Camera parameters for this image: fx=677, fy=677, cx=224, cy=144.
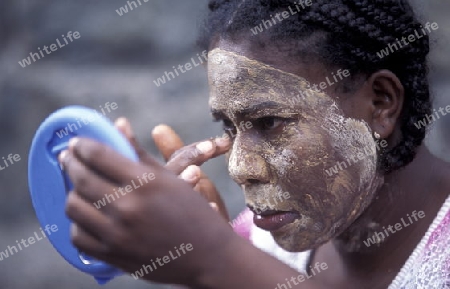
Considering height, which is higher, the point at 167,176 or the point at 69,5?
the point at 69,5

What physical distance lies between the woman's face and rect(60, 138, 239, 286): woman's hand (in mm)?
449

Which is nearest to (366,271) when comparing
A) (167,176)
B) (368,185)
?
(368,185)

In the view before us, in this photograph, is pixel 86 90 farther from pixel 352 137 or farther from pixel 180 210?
pixel 180 210

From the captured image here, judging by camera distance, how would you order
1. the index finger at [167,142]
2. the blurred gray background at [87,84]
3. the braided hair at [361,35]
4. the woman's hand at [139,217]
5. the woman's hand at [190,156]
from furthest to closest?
the blurred gray background at [87,84] < the index finger at [167,142] < the woman's hand at [190,156] < the braided hair at [361,35] < the woman's hand at [139,217]

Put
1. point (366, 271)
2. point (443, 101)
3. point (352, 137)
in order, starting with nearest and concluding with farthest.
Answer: point (352, 137) < point (366, 271) < point (443, 101)

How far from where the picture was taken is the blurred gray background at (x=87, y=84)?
11.0 feet

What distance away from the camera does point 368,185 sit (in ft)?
4.68

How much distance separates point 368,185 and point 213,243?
1.94 feet

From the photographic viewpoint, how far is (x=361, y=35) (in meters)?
1.36

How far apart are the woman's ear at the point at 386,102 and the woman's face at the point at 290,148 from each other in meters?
0.03

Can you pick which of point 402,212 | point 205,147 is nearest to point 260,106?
point 205,147

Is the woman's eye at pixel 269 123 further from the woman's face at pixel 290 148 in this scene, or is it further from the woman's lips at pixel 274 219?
the woman's lips at pixel 274 219

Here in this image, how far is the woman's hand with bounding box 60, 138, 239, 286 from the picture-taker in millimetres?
891

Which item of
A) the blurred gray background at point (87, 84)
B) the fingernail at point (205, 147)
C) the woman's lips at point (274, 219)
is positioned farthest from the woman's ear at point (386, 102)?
the blurred gray background at point (87, 84)
